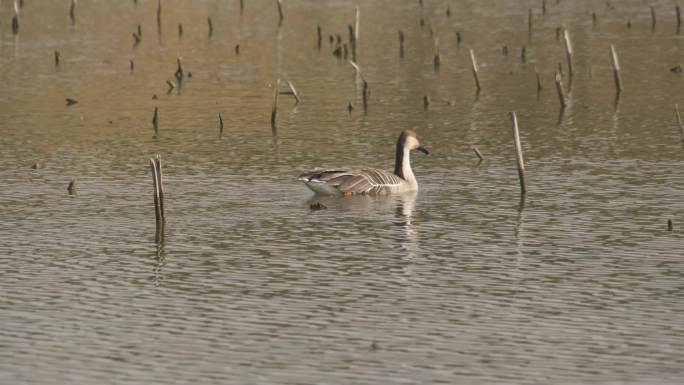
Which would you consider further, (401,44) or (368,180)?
(401,44)

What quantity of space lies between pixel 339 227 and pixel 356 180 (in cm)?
337

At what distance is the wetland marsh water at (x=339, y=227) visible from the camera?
1934 centimetres

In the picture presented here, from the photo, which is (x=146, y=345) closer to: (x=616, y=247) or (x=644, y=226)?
(x=616, y=247)

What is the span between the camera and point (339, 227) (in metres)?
28.1

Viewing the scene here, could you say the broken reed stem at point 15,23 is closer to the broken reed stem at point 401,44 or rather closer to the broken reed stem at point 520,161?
the broken reed stem at point 401,44

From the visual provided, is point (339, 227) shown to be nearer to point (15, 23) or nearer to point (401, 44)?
point (401, 44)

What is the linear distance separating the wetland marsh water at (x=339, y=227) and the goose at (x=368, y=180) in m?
0.33

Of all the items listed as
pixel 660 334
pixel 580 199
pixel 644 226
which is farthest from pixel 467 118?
pixel 660 334

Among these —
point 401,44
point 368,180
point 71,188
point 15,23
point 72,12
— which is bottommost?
point 71,188

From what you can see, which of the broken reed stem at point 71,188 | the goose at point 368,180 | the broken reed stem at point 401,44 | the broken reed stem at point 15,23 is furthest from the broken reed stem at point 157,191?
the broken reed stem at point 15,23

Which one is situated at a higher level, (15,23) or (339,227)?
(15,23)

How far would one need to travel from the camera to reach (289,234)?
27.4 m

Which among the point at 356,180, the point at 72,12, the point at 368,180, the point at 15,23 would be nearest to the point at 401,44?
the point at 15,23

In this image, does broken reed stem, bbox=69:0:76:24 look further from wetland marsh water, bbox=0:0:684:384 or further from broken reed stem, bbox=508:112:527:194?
broken reed stem, bbox=508:112:527:194
